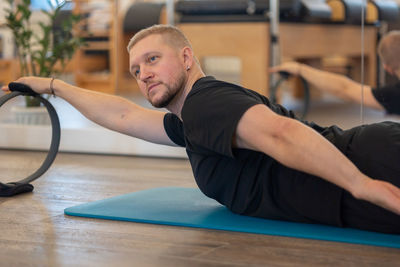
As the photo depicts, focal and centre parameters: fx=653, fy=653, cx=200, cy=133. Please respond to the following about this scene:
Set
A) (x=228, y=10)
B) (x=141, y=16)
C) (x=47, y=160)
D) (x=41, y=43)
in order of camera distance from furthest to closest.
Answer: (x=141, y=16) → (x=228, y=10) → (x=41, y=43) → (x=47, y=160)

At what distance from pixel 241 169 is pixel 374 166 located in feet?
1.31

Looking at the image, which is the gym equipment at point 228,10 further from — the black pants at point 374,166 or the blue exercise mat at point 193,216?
the black pants at point 374,166

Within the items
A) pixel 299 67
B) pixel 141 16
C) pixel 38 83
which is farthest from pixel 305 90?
pixel 38 83

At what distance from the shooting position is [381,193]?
1615mm

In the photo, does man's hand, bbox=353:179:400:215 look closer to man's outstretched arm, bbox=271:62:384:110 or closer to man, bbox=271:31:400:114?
man, bbox=271:31:400:114

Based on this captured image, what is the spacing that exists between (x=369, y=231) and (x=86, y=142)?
7.43ft

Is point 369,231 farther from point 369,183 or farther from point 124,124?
point 124,124

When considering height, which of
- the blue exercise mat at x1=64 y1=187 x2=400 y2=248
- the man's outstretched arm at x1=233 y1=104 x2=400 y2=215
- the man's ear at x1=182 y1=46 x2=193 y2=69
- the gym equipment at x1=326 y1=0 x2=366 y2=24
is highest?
the gym equipment at x1=326 y1=0 x2=366 y2=24

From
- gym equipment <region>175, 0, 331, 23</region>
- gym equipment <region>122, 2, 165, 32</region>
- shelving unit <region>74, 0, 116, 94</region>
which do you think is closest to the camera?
gym equipment <region>175, 0, 331, 23</region>

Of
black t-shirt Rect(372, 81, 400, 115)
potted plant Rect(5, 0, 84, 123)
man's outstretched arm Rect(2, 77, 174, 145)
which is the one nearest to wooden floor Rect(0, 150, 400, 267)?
man's outstretched arm Rect(2, 77, 174, 145)

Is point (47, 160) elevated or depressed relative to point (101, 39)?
depressed

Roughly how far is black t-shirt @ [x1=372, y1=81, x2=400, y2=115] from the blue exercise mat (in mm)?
1193

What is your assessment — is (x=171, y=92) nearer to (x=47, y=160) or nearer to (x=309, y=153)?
(x=309, y=153)

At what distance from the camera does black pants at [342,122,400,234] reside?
1.85m
